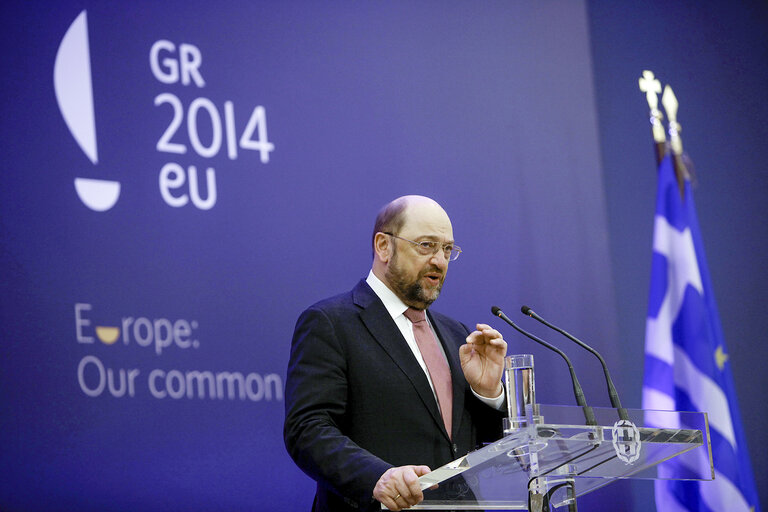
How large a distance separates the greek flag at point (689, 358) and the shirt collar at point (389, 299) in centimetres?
237

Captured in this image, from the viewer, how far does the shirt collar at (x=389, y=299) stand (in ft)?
10.5

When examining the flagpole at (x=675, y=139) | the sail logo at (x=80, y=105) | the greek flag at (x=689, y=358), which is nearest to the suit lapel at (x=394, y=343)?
the sail logo at (x=80, y=105)

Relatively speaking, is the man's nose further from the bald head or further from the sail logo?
the sail logo

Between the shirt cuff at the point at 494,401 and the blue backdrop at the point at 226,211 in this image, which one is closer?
the shirt cuff at the point at 494,401

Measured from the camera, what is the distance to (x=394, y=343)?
121 inches

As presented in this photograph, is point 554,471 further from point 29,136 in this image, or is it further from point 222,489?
point 29,136

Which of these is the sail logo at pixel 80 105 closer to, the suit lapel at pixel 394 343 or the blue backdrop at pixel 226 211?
the blue backdrop at pixel 226 211

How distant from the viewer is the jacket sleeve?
8.49 feet

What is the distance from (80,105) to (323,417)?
5.48 ft

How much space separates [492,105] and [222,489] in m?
2.38

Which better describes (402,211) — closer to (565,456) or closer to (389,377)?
(389,377)

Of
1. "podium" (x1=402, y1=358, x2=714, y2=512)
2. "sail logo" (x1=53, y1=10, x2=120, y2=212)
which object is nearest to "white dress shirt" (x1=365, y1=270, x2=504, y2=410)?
"podium" (x1=402, y1=358, x2=714, y2=512)

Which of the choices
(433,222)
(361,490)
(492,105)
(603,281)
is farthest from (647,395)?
(361,490)

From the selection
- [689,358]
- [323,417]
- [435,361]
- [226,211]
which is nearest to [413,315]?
[435,361]
